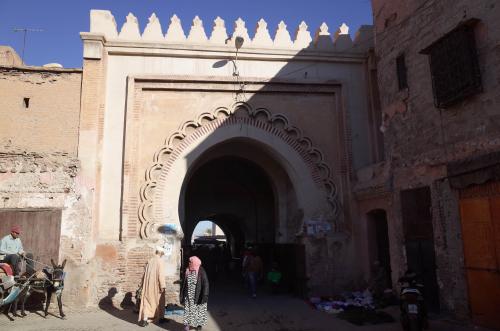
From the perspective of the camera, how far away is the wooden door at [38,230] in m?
8.41

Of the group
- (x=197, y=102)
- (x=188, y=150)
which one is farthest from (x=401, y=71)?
(x=188, y=150)

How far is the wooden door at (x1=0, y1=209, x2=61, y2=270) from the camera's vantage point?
27.6 ft

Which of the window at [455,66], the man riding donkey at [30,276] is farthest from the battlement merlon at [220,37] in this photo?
the man riding donkey at [30,276]

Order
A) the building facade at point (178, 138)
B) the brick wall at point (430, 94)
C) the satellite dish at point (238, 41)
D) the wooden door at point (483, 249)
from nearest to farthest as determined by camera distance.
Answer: the wooden door at point (483, 249) < the brick wall at point (430, 94) < the building facade at point (178, 138) < the satellite dish at point (238, 41)

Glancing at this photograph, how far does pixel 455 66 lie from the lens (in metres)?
6.68

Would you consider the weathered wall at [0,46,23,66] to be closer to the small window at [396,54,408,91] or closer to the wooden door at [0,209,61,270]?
the wooden door at [0,209,61,270]

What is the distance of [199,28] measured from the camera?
10258mm

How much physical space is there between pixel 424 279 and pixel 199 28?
24.6 ft

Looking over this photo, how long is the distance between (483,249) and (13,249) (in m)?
8.12

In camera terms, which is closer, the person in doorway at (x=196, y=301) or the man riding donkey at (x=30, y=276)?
the person in doorway at (x=196, y=301)

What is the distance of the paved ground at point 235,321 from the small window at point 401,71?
4.41m

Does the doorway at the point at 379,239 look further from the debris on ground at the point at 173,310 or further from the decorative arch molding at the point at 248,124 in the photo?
the debris on ground at the point at 173,310

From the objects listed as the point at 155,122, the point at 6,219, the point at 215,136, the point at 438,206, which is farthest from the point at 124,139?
the point at 438,206

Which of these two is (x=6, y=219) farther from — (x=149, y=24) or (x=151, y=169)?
(x=149, y=24)
